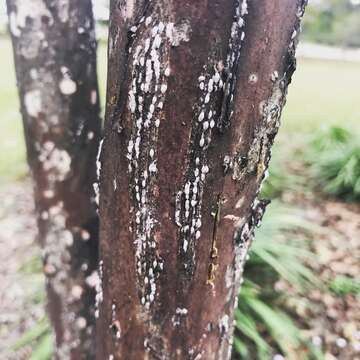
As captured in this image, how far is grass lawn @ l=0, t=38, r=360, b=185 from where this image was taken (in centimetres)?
617

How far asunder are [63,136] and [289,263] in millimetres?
1950

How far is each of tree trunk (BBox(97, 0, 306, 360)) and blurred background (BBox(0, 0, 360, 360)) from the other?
1.33m

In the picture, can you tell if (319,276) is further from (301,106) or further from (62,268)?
(301,106)

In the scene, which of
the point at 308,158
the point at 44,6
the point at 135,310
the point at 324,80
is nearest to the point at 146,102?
the point at 135,310

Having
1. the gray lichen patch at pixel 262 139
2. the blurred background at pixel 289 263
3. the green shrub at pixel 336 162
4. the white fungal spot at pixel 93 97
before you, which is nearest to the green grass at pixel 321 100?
the green shrub at pixel 336 162

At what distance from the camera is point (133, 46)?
2.85ft

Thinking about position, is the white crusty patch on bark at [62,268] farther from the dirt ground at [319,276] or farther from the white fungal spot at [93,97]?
the dirt ground at [319,276]

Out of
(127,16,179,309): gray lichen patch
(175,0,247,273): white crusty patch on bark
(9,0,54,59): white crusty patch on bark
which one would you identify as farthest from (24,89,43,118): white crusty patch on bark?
(175,0,247,273): white crusty patch on bark

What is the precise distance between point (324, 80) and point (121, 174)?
47.8 ft

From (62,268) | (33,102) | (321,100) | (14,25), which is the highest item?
(14,25)

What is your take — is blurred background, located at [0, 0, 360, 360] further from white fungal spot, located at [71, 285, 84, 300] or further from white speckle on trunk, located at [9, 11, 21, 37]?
white fungal spot, located at [71, 285, 84, 300]

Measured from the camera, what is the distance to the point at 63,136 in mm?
1529

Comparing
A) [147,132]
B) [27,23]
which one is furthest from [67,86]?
[147,132]

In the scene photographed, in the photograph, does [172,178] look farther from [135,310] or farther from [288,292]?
[288,292]
